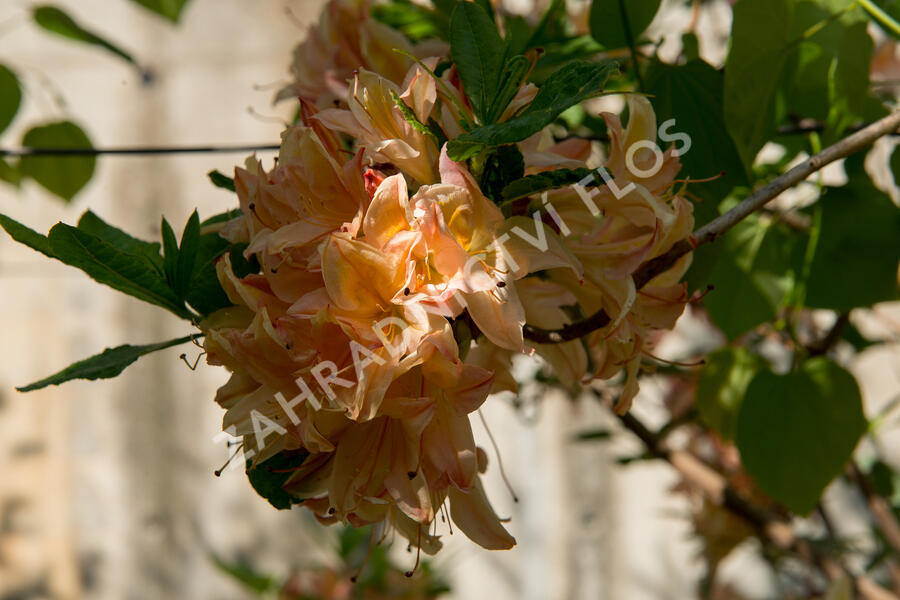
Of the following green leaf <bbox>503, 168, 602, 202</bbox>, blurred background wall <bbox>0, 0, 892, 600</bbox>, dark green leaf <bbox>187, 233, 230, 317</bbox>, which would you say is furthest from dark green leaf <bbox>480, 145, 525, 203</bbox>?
blurred background wall <bbox>0, 0, 892, 600</bbox>

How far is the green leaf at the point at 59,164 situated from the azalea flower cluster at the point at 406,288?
46 cm

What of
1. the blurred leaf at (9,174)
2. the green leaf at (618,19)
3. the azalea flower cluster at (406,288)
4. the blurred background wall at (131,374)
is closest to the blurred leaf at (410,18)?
the green leaf at (618,19)

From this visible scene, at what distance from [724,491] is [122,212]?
152 centimetres

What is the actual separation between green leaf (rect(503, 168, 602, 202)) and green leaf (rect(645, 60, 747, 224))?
0.45 feet

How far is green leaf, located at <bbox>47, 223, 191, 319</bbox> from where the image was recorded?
0.34m

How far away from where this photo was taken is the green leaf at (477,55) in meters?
0.33

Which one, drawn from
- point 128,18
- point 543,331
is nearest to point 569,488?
point 543,331

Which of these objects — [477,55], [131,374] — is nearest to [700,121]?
[477,55]

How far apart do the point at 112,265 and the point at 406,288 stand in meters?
0.14

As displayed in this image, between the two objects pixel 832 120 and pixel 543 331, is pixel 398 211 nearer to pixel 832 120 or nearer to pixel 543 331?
pixel 543 331

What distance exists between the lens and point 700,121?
449 millimetres

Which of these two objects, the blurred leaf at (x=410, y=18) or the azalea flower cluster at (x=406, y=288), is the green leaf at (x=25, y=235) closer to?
the azalea flower cluster at (x=406, y=288)

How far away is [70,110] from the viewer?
1.88 metres

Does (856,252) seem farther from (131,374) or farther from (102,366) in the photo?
(131,374)
